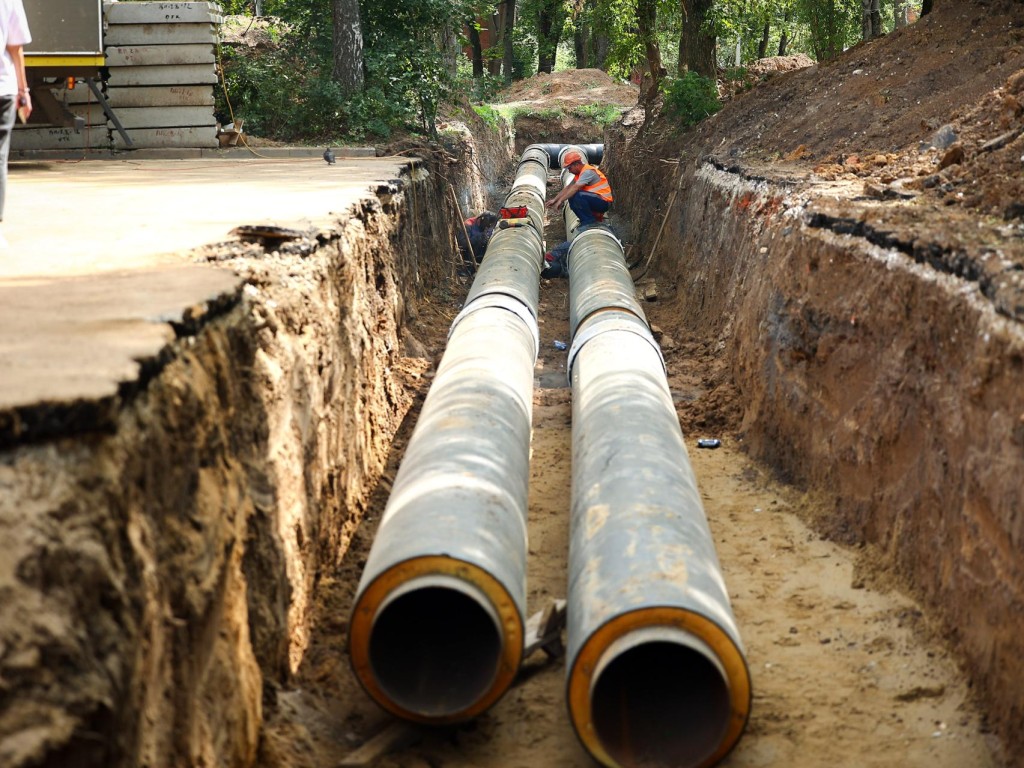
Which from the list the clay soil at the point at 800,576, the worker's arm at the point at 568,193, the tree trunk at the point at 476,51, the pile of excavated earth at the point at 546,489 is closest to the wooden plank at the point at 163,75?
the worker's arm at the point at 568,193

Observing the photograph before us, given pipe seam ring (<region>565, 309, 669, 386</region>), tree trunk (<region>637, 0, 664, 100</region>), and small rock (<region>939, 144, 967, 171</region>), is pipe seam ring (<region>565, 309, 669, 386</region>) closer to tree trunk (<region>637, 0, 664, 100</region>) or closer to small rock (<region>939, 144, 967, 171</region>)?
small rock (<region>939, 144, 967, 171</region>)

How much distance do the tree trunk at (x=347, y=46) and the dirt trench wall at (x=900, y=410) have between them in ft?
22.8

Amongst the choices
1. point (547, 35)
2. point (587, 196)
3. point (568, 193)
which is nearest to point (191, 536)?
point (568, 193)

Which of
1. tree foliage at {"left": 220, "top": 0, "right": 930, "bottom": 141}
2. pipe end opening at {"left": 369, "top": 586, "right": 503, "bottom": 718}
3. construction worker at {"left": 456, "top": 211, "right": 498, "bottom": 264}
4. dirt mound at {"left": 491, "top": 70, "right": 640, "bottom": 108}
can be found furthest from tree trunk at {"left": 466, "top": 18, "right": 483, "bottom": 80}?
pipe end opening at {"left": 369, "top": 586, "right": 503, "bottom": 718}

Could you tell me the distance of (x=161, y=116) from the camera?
12398 millimetres

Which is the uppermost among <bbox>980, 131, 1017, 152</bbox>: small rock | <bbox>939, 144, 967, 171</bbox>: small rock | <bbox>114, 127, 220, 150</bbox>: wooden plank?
<bbox>114, 127, 220, 150</bbox>: wooden plank

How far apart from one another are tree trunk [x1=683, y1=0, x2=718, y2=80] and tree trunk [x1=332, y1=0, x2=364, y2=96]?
5.09m

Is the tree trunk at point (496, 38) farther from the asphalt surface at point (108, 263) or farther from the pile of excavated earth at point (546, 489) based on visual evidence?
the pile of excavated earth at point (546, 489)

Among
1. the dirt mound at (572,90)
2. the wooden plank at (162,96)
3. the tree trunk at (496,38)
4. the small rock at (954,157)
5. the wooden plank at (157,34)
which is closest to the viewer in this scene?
the small rock at (954,157)

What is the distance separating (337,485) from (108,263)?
61.9 inches

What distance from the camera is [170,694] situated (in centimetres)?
264

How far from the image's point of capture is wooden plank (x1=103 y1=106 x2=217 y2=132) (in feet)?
40.5

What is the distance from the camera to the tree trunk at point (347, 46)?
1270 cm

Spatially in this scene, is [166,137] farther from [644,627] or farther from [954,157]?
[644,627]
